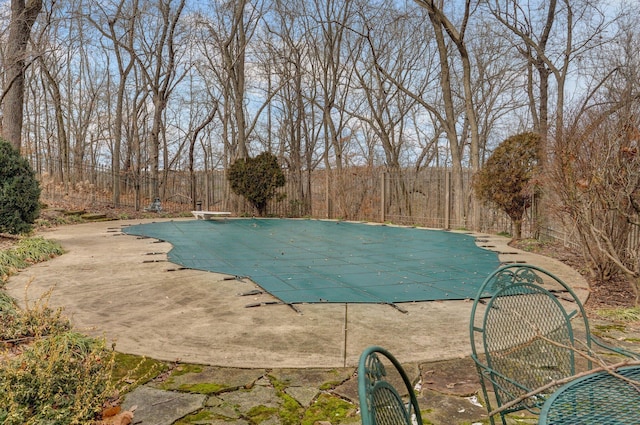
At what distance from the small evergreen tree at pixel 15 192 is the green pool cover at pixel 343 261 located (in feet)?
7.19

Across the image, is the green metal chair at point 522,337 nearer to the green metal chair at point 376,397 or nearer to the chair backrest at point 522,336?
the chair backrest at point 522,336

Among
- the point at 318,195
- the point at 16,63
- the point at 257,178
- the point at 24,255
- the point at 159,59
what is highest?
the point at 159,59

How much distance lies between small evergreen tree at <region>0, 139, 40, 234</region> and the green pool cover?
86.3 inches

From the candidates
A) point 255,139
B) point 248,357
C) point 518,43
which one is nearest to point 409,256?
point 248,357

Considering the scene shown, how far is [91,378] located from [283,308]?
5.88 feet

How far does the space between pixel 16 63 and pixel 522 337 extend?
10.2 metres

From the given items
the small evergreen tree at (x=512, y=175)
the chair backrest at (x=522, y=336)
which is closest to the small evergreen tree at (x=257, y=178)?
the small evergreen tree at (x=512, y=175)

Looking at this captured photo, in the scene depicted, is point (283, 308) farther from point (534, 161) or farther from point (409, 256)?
point (534, 161)

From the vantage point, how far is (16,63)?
812cm

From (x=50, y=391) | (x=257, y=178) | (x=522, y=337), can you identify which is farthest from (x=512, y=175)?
(x=257, y=178)

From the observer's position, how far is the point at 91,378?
6.37ft

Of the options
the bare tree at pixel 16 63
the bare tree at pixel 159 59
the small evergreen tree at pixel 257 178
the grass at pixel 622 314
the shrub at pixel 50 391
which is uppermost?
the bare tree at pixel 159 59

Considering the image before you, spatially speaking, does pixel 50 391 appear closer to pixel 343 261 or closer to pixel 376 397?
pixel 376 397

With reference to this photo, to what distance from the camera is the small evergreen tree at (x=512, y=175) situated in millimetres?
7621
